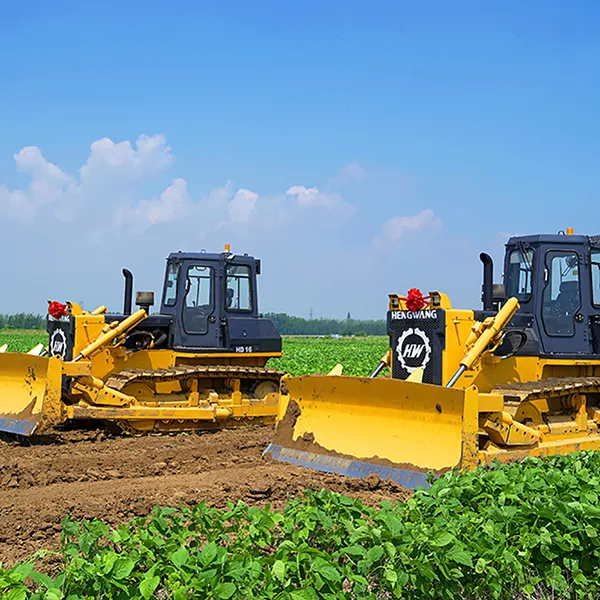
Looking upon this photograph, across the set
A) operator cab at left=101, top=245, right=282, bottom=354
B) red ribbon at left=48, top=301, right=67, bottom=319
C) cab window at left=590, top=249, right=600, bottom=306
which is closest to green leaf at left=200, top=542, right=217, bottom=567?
cab window at left=590, top=249, right=600, bottom=306

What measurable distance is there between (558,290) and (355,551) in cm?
706

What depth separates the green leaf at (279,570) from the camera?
402cm

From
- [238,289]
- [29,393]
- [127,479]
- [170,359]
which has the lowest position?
[127,479]

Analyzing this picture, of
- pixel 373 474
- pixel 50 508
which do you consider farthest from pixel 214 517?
pixel 373 474

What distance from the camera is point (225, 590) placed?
149 inches

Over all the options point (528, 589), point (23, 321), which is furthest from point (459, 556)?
point (23, 321)

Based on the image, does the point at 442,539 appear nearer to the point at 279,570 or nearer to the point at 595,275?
the point at 279,570

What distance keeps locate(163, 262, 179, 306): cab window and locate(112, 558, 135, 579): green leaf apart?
928 cm

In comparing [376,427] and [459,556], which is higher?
[376,427]

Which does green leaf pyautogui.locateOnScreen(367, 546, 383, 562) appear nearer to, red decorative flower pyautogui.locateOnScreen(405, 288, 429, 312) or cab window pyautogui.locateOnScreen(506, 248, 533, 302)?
red decorative flower pyautogui.locateOnScreen(405, 288, 429, 312)

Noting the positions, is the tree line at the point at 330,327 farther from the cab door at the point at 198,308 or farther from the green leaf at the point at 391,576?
the green leaf at the point at 391,576

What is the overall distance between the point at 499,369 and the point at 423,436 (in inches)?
85.8

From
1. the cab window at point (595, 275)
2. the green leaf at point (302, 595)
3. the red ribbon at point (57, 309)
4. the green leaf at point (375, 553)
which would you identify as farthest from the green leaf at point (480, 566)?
the red ribbon at point (57, 309)

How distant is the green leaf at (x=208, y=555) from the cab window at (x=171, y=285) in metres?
9.15
